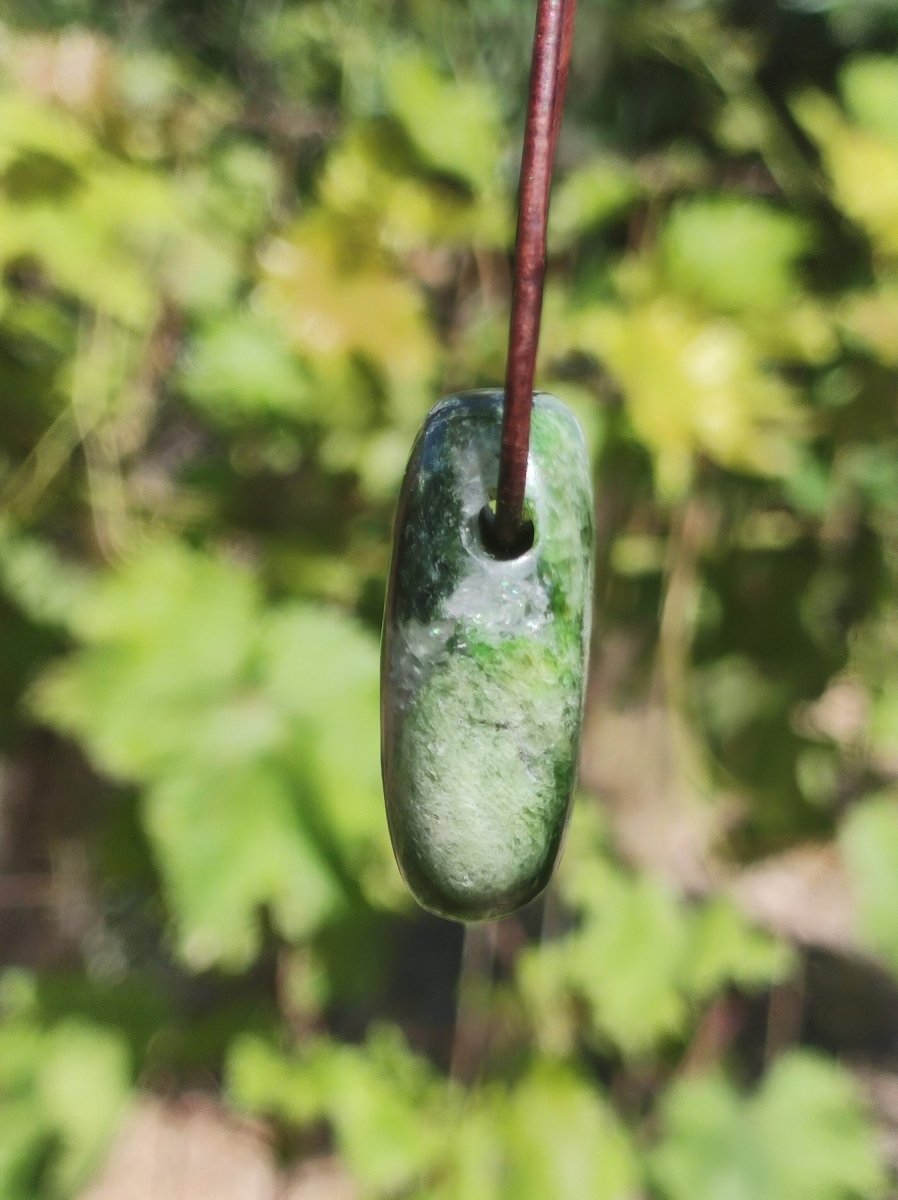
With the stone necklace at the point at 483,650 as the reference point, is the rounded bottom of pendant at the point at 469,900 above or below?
below

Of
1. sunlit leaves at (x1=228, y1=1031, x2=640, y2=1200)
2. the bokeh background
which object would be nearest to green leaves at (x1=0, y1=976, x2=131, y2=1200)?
the bokeh background

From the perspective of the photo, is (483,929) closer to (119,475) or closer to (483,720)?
(119,475)

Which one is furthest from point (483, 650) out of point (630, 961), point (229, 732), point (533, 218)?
point (630, 961)

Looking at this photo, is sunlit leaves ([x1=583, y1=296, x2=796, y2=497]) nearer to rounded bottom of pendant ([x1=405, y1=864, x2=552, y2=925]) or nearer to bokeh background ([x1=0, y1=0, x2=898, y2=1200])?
bokeh background ([x1=0, y1=0, x2=898, y2=1200])

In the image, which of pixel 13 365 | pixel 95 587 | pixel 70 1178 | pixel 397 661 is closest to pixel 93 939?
pixel 70 1178

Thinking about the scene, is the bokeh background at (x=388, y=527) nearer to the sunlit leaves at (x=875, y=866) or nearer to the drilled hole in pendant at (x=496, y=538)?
the sunlit leaves at (x=875, y=866)

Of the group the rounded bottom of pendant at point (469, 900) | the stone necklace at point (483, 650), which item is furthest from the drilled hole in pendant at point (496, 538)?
the rounded bottom of pendant at point (469, 900)

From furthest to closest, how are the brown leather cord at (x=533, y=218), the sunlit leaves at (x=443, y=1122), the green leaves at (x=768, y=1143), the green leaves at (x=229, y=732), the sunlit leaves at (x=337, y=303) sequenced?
1. the green leaves at (x=768, y=1143)
2. the sunlit leaves at (x=443, y=1122)
3. the sunlit leaves at (x=337, y=303)
4. the green leaves at (x=229, y=732)
5. the brown leather cord at (x=533, y=218)
